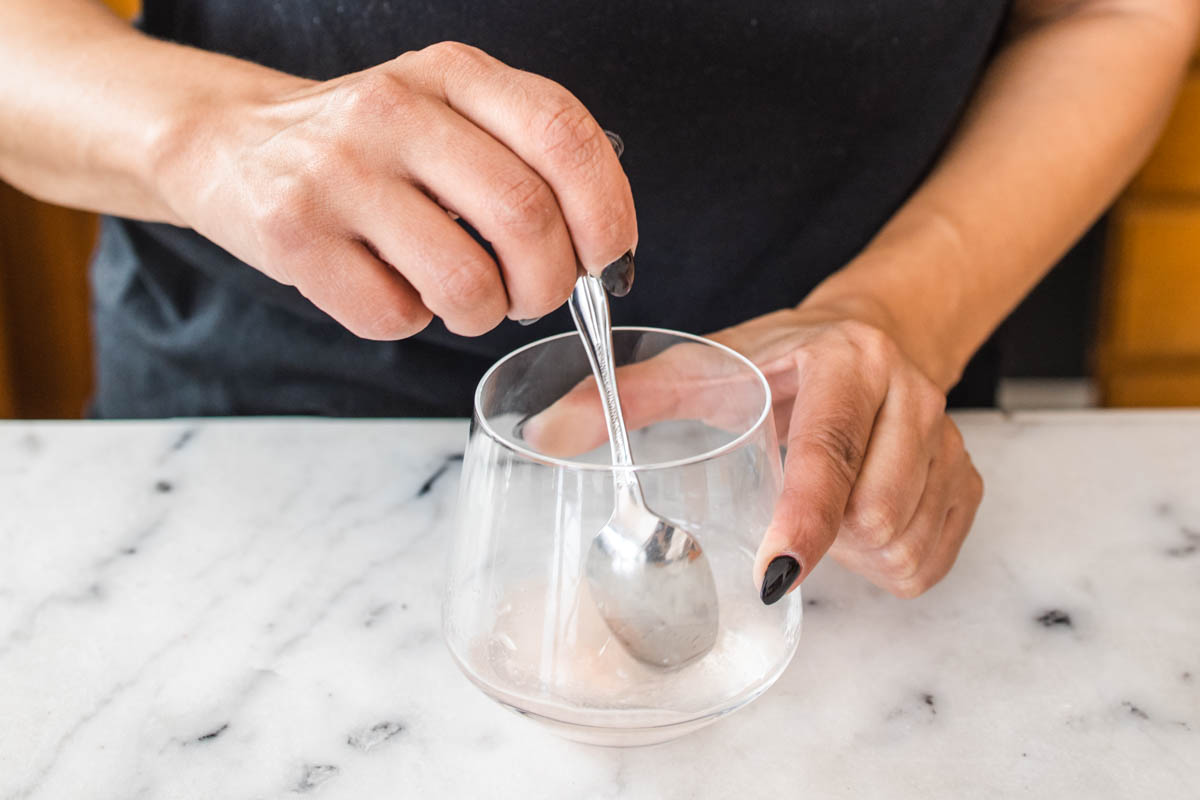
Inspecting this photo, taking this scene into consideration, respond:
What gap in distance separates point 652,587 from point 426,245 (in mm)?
146

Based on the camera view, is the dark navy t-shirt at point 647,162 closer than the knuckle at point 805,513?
No

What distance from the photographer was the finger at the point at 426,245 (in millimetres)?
388

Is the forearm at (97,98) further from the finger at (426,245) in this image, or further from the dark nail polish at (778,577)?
the dark nail polish at (778,577)

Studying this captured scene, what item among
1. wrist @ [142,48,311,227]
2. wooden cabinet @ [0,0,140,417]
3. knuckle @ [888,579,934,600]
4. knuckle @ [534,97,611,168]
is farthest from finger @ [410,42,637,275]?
wooden cabinet @ [0,0,140,417]

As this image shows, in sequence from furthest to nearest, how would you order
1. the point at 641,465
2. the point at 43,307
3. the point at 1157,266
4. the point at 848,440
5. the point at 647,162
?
the point at 43,307
the point at 1157,266
the point at 647,162
the point at 848,440
the point at 641,465

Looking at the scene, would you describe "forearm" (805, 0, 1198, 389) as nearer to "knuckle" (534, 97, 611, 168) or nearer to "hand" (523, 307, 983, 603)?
"hand" (523, 307, 983, 603)

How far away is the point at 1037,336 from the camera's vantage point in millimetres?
1486

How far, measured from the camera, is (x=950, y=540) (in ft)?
1.65

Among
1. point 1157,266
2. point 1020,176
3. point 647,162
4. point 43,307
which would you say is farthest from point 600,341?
point 43,307

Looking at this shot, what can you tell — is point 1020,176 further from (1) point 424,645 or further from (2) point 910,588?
(1) point 424,645

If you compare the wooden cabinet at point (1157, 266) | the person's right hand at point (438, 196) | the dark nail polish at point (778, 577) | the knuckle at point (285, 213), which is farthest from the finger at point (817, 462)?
the wooden cabinet at point (1157, 266)

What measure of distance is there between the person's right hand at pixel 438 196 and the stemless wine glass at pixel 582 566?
0.15 ft

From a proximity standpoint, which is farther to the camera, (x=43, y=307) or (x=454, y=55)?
(x=43, y=307)

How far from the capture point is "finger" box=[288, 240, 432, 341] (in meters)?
0.40
